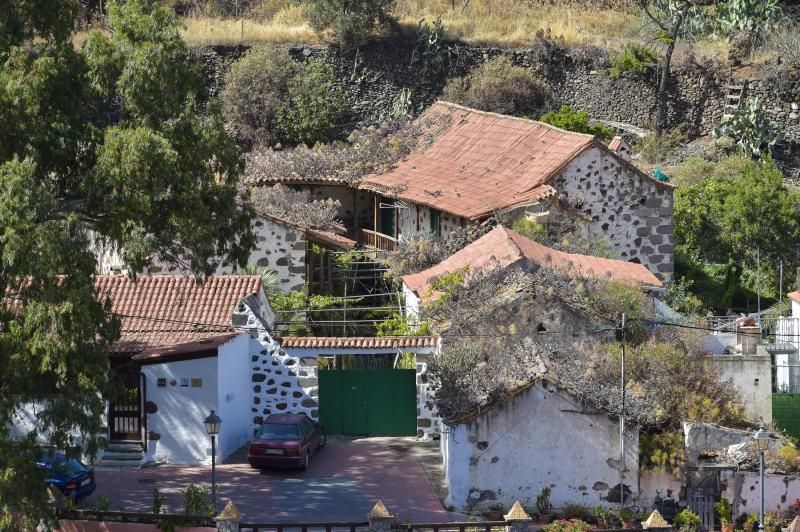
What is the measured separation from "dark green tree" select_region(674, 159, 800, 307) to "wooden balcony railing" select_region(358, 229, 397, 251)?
25.3ft

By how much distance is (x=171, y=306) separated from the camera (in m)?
30.3

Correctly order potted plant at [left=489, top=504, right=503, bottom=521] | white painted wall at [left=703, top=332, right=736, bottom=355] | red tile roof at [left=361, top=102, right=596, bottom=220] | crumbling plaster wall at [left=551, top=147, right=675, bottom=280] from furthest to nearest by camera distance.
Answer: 1. crumbling plaster wall at [left=551, top=147, right=675, bottom=280]
2. red tile roof at [left=361, top=102, right=596, bottom=220]
3. white painted wall at [left=703, top=332, right=736, bottom=355]
4. potted plant at [left=489, top=504, right=503, bottom=521]

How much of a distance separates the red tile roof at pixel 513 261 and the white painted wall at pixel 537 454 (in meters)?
5.17

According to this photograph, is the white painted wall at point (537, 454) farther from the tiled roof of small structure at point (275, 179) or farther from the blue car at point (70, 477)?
the tiled roof of small structure at point (275, 179)

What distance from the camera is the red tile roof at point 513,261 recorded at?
101ft

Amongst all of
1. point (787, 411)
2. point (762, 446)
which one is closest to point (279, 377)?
point (787, 411)

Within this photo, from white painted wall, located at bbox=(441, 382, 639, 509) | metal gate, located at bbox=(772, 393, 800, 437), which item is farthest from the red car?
metal gate, located at bbox=(772, 393, 800, 437)

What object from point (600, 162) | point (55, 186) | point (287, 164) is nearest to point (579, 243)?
point (600, 162)

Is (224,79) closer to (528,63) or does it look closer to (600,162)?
(528,63)

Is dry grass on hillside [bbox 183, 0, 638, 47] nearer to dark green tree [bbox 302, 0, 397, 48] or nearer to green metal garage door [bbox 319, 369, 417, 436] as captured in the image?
dark green tree [bbox 302, 0, 397, 48]

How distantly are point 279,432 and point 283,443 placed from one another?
Result: 36 centimetres

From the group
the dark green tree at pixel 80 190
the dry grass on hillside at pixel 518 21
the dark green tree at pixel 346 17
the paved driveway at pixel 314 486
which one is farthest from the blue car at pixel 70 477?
the dry grass on hillside at pixel 518 21

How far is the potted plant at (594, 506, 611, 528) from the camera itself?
83.1 feet

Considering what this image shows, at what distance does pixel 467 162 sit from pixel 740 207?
7.26 m
